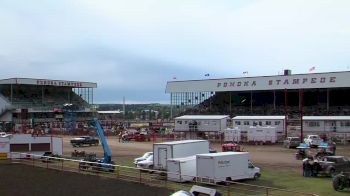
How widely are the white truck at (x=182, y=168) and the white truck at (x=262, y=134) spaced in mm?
40021

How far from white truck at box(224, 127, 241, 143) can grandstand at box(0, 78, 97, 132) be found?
1816 inches

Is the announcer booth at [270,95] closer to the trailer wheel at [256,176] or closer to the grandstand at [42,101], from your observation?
the grandstand at [42,101]

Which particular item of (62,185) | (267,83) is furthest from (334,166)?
(267,83)

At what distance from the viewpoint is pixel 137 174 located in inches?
1308

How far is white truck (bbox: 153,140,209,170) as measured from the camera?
3306 cm

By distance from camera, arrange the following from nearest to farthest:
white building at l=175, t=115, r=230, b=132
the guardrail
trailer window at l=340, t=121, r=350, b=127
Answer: the guardrail < trailer window at l=340, t=121, r=350, b=127 < white building at l=175, t=115, r=230, b=132

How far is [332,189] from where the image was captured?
27.1 metres

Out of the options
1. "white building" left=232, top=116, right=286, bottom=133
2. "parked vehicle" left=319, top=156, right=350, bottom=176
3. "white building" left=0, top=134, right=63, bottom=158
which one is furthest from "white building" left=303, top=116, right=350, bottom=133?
"white building" left=0, top=134, right=63, bottom=158

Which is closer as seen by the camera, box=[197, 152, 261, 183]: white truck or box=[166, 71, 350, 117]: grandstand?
box=[197, 152, 261, 183]: white truck

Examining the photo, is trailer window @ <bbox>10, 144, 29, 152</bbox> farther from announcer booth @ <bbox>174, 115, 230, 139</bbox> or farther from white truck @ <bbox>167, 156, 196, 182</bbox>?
announcer booth @ <bbox>174, 115, 230, 139</bbox>

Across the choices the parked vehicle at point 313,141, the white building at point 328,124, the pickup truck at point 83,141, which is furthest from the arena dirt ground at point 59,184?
the white building at point 328,124

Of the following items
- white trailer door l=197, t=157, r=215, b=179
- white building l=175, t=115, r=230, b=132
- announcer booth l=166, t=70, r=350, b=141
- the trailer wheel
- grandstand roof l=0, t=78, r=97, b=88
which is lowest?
the trailer wheel

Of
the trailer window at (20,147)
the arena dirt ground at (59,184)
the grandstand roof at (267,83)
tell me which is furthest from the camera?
the grandstand roof at (267,83)

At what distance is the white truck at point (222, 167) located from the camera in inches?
1121
